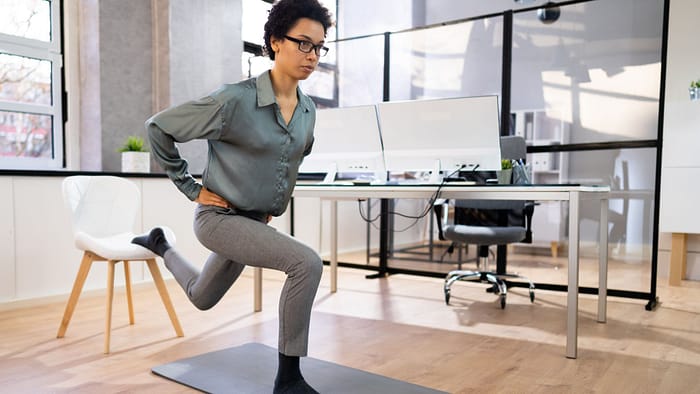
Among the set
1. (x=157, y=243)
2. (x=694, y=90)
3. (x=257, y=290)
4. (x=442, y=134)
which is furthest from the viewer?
(x=694, y=90)

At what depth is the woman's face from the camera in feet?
5.77

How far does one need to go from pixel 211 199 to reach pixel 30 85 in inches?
109

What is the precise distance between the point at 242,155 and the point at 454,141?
1.33m

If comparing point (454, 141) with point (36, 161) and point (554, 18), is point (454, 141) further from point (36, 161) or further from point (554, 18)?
point (36, 161)

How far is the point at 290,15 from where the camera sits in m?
1.76

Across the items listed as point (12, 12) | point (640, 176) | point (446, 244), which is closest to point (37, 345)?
point (12, 12)

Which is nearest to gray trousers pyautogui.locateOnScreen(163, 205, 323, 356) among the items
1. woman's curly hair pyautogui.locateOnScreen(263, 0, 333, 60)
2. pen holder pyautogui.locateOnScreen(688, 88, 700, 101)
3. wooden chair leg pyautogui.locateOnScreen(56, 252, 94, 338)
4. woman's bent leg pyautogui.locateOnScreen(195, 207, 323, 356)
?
woman's bent leg pyautogui.locateOnScreen(195, 207, 323, 356)

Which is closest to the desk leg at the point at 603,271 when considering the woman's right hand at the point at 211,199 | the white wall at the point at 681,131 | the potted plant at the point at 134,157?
the white wall at the point at 681,131

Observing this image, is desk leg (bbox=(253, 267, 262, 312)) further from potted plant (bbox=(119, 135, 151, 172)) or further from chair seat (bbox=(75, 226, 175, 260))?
potted plant (bbox=(119, 135, 151, 172))

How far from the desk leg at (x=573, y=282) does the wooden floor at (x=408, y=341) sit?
0.08 metres

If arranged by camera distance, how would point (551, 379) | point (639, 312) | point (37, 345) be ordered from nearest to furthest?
point (551, 379), point (37, 345), point (639, 312)

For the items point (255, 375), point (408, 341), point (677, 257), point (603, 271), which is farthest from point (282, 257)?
point (677, 257)

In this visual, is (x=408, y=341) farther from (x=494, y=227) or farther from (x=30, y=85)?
(x=30, y=85)

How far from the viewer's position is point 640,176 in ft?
12.3
